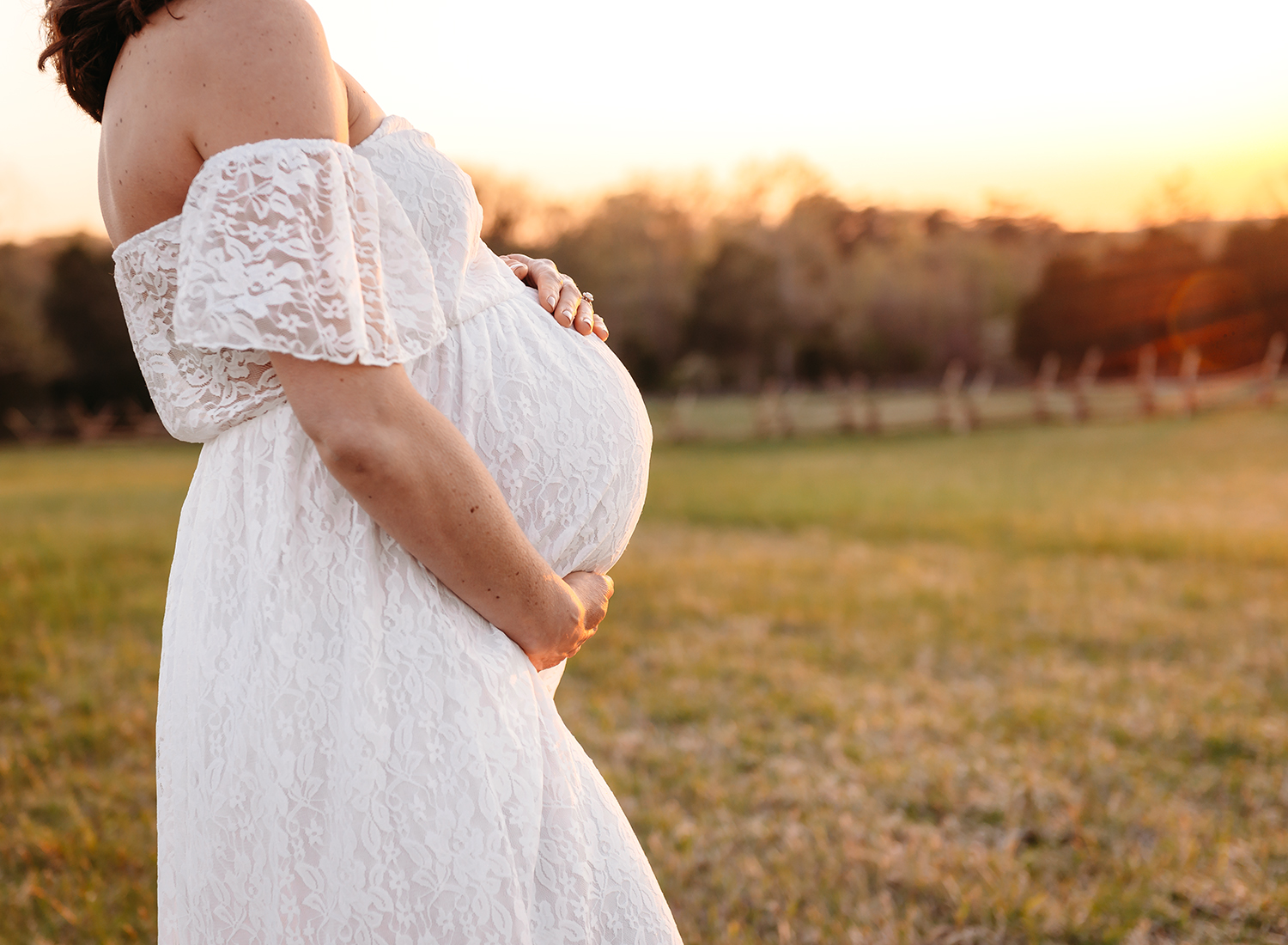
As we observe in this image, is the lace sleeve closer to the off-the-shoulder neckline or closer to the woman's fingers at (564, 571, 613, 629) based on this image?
the off-the-shoulder neckline

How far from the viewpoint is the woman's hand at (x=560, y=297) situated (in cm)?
143

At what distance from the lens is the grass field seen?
289 cm

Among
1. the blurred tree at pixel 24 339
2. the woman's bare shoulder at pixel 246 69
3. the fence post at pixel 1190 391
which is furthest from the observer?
the blurred tree at pixel 24 339

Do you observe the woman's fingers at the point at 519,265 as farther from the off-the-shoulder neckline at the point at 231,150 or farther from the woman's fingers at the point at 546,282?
the off-the-shoulder neckline at the point at 231,150

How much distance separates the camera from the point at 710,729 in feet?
14.4

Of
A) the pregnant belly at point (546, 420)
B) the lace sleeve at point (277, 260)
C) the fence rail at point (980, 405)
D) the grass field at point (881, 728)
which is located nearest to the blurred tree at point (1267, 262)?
the fence rail at point (980, 405)

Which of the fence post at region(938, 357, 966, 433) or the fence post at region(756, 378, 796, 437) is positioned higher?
the fence post at region(938, 357, 966, 433)

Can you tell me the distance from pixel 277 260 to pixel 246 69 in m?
0.21

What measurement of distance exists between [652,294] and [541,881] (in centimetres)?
3947

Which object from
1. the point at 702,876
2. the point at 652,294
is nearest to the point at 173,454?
the point at 652,294

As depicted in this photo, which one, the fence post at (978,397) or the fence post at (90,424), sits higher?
the fence post at (978,397)

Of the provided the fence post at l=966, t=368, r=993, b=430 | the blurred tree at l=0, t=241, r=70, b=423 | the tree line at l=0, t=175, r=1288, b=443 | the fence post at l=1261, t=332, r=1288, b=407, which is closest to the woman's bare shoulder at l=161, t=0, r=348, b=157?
the fence post at l=966, t=368, r=993, b=430

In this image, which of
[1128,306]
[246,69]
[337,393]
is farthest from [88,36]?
[1128,306]

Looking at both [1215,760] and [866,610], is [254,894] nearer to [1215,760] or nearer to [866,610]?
[1215,760]
